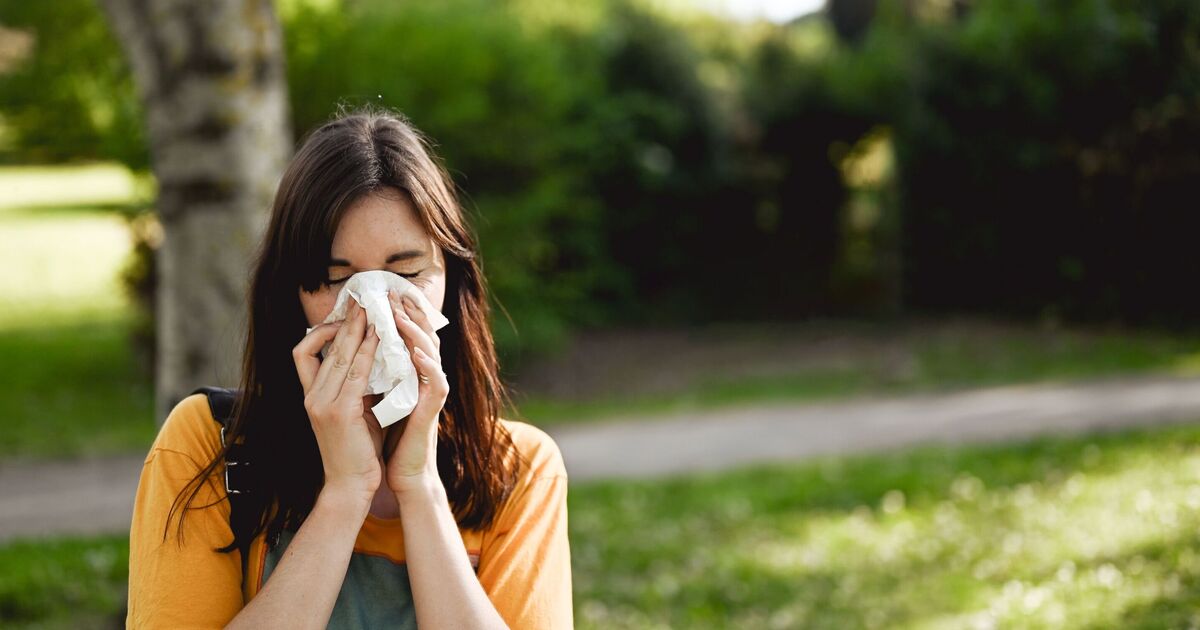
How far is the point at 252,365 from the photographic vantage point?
2234 millimetres

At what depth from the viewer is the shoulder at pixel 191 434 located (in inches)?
82.7

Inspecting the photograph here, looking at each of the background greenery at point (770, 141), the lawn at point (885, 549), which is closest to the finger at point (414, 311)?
the lawn at point (885, 549)

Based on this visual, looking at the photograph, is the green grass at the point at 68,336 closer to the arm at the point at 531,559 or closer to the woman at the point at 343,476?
the woman at the point at 343,476

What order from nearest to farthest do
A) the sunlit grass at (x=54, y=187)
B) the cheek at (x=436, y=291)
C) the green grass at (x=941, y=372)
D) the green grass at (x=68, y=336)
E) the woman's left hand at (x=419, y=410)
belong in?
the woman's left hand at (x=419, y=410) < the cheek at (x=436, y=291) < the green grass at (x=68, y=336) < the green grass at (x=941, y=372) < the sunlit grass at (x=54, y=187)

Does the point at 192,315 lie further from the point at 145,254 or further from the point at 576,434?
the point at 145,254

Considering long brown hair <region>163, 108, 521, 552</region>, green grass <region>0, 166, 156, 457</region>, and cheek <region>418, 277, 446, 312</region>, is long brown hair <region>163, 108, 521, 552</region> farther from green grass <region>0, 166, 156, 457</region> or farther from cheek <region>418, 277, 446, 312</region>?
green grass <region>0, 166, 156, 457</region>

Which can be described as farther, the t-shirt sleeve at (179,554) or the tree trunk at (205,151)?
the tree trunk at (205,151)

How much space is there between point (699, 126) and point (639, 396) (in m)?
Answer: 4.98

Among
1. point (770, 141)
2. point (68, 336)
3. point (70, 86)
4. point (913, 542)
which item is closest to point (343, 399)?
point (913, 542)

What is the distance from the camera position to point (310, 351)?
206 centimetres

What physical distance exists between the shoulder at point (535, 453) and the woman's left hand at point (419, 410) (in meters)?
0.24

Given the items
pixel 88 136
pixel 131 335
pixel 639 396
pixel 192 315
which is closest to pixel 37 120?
pixel 88 136

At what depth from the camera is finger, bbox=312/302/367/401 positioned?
6.65ft

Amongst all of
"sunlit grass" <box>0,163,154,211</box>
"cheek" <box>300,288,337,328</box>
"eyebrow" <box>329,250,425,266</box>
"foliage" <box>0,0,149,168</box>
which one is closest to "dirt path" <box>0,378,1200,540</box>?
"foliage" <box>0,0,149,168</box>
